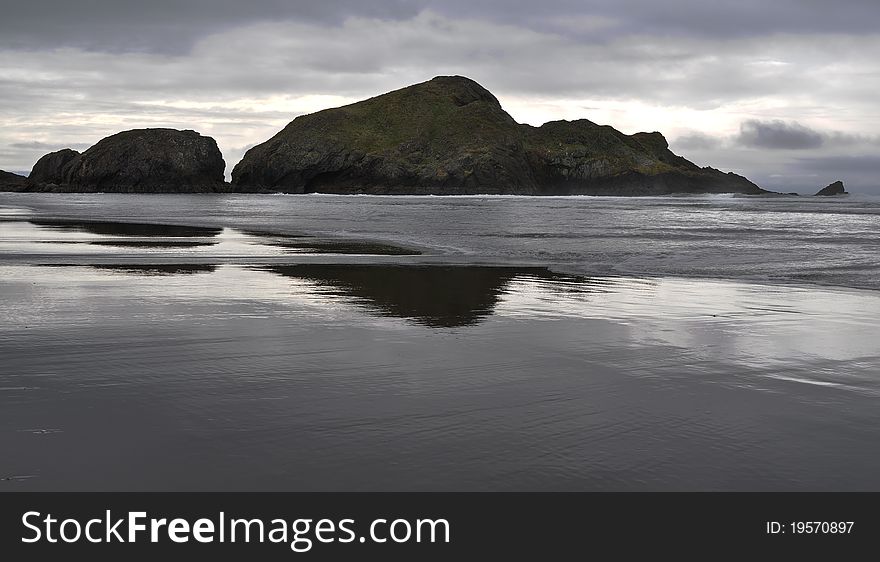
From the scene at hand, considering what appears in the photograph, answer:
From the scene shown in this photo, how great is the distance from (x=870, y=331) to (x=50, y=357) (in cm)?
877

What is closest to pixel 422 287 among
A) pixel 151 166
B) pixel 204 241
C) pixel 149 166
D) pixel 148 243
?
pixel 148 243

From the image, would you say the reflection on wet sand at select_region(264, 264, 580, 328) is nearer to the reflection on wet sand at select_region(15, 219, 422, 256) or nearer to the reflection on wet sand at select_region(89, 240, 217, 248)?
the reflection on wet sand at select_region(15, 219, 422, 256)

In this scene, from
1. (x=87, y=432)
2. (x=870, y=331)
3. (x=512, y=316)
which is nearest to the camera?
(x=87, y=432)

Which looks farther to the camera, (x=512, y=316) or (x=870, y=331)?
(x=512, y=316)

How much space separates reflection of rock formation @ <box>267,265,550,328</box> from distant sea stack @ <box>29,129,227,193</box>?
177m

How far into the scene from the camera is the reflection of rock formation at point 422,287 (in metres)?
10.5

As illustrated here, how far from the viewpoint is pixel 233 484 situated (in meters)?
4.27

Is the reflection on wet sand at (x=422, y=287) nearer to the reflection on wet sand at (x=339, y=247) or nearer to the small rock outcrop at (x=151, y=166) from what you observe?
the reflection on wet sand at (x=339, y=247)

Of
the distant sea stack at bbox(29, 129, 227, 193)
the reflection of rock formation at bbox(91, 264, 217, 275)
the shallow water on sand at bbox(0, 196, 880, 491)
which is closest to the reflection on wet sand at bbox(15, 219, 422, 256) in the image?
the reflection of rock formation at bbox(91, 264, 217, 275)

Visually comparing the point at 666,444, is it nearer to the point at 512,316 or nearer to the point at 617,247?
the point at 512,316

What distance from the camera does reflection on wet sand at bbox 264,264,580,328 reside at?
10.5 m

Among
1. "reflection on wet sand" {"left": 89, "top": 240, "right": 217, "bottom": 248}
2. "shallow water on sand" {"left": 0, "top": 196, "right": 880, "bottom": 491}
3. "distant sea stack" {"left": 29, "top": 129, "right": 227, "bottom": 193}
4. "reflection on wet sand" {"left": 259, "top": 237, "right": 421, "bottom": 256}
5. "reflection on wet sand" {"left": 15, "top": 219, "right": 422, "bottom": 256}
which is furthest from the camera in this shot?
"distant sea stack" {"left": 29, "top": 129, "right": 227, "bottom": 193}
